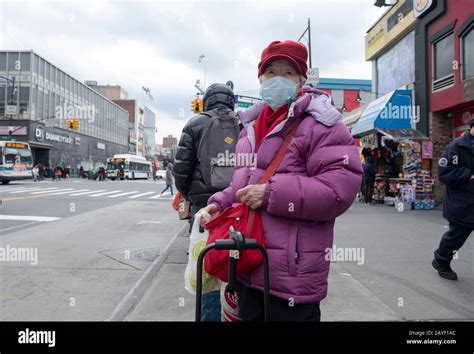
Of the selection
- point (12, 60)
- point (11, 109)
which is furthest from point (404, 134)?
point (12, 60)

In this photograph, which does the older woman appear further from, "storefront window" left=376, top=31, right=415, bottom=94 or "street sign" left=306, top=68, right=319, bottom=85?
"storefront window" left=376, top=31, right=415, bottom=94

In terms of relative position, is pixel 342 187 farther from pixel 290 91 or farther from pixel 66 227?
pixel 66 227

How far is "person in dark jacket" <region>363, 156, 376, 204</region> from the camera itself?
1359 centimetres

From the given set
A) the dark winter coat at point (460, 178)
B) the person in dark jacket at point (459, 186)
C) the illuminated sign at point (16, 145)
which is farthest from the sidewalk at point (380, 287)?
the illuminated sign at point (16, 145)

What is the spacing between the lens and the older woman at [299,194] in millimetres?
1682

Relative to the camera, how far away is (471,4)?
1022 cm

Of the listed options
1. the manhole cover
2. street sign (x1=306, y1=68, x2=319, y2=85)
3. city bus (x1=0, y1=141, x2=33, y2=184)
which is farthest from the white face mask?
city bus (x1=0, y1=141, x2=33, y2=184)

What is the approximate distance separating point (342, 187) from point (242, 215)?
0.49 meters

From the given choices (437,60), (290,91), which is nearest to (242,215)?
(290,91)

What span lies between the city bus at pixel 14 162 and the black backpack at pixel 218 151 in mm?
27849

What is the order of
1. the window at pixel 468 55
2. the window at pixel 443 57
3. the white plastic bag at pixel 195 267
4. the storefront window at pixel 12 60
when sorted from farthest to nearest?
the storefront window at pixel 12 60 → the window at pixel 443 57 → the window at pixel 468 55 → the white plastic bag at pixel 195 267

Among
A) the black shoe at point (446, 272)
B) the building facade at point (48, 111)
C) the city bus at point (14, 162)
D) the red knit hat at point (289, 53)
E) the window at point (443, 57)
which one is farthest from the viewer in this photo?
the building facade at point (48, 111)

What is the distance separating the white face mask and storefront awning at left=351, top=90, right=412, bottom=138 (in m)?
11.1

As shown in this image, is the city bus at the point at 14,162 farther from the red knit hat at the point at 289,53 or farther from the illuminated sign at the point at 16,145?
the red knit hat at the point at 289,53
